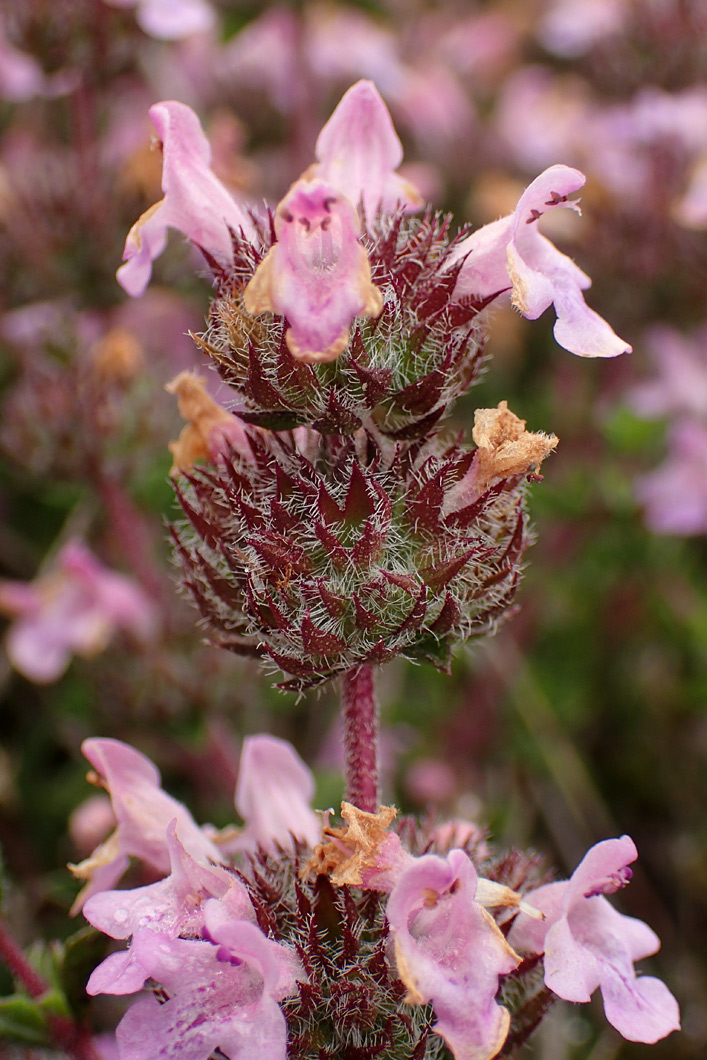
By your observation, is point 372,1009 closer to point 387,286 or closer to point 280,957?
point 280,957

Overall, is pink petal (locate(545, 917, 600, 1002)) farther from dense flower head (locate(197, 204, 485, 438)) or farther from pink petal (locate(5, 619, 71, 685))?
pink petal (locate(5, 619, 71, 685))

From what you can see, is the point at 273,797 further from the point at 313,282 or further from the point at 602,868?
the point at 313,282

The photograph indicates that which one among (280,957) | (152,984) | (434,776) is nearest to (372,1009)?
(280,957)

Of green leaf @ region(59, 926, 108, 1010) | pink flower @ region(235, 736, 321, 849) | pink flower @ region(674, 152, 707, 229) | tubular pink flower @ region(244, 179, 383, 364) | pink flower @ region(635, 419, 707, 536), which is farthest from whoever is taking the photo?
pink flower @ region(635, 419, 707, 536)

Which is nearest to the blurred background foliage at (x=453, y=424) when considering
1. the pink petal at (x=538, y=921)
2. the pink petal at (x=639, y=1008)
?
the pink petal at (x=538, y=921)

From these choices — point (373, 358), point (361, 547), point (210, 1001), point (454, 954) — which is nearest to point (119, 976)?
point (210, 1001)

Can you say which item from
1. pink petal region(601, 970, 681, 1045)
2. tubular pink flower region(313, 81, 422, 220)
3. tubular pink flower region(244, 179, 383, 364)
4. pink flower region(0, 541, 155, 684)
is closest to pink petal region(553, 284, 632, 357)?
tubular pink flower region(244, 179, 383, 364)
